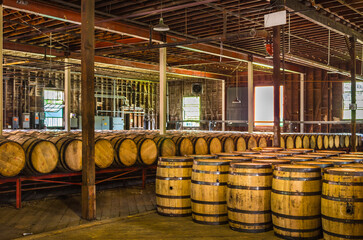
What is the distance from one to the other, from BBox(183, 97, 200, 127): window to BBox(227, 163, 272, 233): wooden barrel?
72.5ft

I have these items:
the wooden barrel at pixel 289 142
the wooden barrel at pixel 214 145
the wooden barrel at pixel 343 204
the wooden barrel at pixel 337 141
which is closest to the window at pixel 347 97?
the wooden barrel at pixel 337 141

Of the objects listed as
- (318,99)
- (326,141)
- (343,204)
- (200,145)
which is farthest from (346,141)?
(343,204)

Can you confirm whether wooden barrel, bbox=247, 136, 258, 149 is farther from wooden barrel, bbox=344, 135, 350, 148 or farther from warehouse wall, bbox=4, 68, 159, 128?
warehouse wall, bbox=4, 68, 159, 128

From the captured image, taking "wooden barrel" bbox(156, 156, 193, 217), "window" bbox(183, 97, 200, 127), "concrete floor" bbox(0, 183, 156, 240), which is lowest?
"concrete floor" bbox(0, 183, 156, 240)

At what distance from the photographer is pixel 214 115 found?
85.2 feet

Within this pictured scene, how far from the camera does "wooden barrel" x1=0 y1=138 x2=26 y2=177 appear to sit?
6.23 metres

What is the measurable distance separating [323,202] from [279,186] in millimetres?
511

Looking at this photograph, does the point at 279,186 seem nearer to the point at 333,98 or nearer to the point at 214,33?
the point at 214,33

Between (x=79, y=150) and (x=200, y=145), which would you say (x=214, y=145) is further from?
(x=79, y=150)

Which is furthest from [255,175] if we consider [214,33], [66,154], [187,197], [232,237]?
[214,33]

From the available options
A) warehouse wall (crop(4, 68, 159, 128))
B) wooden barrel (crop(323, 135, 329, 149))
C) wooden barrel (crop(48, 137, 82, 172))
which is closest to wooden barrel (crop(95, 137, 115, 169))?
wooden barrel (crop(48, 137, 82, 172))

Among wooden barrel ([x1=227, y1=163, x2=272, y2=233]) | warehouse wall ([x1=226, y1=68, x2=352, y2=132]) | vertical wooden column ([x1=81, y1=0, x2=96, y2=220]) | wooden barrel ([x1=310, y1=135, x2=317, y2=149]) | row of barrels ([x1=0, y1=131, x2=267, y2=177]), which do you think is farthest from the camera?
warehouse wall ([x1=226, y1=68, x2=352, y2=132])

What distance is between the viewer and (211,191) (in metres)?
5.17

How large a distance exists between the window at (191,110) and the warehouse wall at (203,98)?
32cm
